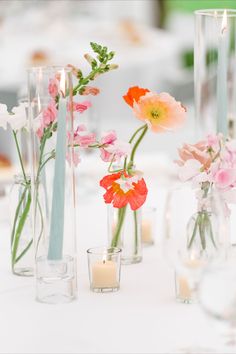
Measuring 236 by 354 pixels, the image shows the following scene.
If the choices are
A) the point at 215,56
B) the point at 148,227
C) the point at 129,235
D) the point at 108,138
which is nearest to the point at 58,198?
the point at 108,138

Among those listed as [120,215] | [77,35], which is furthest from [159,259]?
[77,35]

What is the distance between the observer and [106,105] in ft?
19.9

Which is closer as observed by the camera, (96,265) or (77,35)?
(96,265)

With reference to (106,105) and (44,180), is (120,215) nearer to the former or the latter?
(44,180)

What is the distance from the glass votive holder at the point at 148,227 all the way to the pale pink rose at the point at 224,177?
Answer: 0.33 metres

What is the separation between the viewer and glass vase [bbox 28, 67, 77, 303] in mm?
1296

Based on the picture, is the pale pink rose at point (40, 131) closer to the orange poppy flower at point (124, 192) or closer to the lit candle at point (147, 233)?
the orange poppy flower at point (124, 192)

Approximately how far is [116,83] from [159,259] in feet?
13.9

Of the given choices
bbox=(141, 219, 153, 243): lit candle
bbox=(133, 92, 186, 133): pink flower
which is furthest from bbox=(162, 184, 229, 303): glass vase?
bbox=(141, 219, 153, 243): lit candle

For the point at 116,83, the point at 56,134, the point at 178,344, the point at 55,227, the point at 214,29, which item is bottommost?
the point at 178,344

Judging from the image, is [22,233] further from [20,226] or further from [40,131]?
[40,131]

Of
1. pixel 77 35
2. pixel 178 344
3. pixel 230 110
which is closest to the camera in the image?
pixel 178 344

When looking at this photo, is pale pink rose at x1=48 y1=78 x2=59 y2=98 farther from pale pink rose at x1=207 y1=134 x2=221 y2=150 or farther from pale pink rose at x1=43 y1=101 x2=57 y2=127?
pale pink rose at x1=207 y1=134 x2=221 y2=150

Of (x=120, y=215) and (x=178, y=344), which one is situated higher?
(x=120, y=215)
